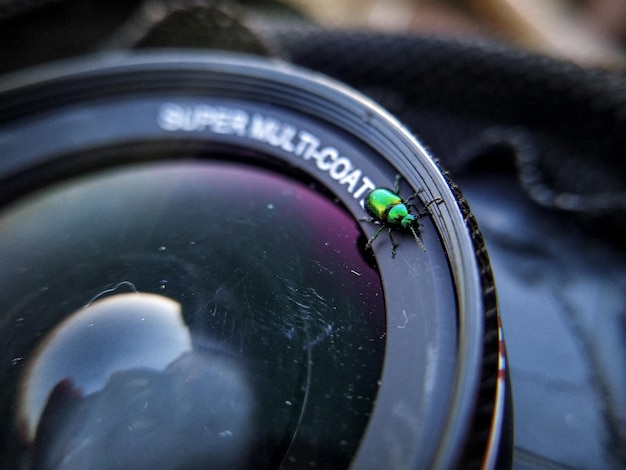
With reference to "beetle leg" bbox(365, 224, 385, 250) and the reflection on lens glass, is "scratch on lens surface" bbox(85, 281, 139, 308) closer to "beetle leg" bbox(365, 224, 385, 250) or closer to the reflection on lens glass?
the reflection on lens glass

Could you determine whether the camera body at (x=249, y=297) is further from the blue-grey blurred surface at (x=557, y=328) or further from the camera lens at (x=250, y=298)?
the blue-grey blurred surface at (x=557, y=328)

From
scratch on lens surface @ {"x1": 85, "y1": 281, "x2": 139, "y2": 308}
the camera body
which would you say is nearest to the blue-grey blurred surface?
the camera body

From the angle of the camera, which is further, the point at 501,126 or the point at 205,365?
the point at 501,126

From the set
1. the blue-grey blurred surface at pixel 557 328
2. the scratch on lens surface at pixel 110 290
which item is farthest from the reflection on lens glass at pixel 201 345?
the blue-grey blurred surface at pixel 557 328

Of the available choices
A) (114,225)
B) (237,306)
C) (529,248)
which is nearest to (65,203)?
(114,225)

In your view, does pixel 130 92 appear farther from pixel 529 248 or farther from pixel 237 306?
pixel 529 248

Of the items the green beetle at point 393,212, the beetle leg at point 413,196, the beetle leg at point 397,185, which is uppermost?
the beetle leg at point 397,185

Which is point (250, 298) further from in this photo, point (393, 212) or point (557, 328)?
point (557, 328)
